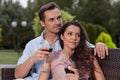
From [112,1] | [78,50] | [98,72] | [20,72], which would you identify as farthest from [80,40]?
[112,1]

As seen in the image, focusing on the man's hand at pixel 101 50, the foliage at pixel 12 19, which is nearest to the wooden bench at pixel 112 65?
the man's hand at pixel 101 50

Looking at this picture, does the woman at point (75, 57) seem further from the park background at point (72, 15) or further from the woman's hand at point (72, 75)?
the park background at point (72, 15)

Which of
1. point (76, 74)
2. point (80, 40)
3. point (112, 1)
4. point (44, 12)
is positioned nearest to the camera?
point (76, 74)

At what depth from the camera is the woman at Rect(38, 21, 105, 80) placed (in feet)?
8.13

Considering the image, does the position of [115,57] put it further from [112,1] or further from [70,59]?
[112,1]

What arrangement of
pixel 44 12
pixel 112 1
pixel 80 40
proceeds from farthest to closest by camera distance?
pixel 112 1
pixel 44 12
pixel 80 40

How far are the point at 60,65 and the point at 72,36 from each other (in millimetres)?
222

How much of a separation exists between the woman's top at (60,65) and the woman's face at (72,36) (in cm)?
9

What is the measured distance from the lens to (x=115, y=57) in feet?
8.10

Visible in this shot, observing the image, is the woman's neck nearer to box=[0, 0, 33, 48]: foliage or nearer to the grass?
the grass

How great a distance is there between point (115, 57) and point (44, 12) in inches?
25.1

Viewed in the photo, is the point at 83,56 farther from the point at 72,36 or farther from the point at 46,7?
the point at 46,7

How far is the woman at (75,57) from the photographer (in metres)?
2.48

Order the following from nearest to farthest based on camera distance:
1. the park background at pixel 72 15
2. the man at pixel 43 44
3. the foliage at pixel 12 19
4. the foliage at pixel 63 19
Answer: the man at pixel 43 44 → the foliage at pixel 63 19 → the park background at pixel 72 15 → the foliage at pixel 12 19
